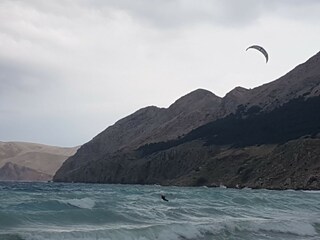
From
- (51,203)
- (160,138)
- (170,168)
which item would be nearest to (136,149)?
(160,138)

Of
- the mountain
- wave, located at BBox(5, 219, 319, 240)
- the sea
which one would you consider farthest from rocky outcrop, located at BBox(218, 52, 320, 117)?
wave, located at BBox(5, 219, 319, 240)

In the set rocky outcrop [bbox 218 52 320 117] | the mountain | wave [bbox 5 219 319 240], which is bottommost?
wave [bbox 5 219 319 240]

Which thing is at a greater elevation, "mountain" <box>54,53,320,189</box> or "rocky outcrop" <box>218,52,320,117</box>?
"rocky outcrop" <box>218,52,320,117</box>

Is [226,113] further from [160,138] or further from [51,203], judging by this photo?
[51,203]

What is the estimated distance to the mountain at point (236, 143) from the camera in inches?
4488

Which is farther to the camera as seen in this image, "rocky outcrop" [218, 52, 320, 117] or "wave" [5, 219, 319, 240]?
"rocky outcrop" [218, 52, 320, 117]

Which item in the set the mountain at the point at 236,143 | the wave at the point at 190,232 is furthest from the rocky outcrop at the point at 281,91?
the wave at the point at 190,232

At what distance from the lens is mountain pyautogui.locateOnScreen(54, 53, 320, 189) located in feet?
374

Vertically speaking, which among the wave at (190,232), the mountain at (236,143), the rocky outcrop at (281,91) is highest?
the rocky outcrop at (281,91)

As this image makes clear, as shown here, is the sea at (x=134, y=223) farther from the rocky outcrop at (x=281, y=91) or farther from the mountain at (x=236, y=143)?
the rocky outcrop at (x=281, y=91)

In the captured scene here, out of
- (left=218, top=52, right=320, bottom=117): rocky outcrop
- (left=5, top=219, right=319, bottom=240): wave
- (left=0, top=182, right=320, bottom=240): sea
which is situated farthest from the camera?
(left=218, top=52, right=320, bottom=117): rocky outcrop

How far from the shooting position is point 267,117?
150250mm

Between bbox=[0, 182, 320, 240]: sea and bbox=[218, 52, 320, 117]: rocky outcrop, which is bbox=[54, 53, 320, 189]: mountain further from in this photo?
bbox=[0, 182, 320, 240]: sea

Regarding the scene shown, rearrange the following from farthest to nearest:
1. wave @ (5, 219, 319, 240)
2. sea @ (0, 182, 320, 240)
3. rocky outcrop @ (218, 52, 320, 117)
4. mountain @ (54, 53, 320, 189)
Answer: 1. rocky outcrop @ (218, 52, 320, 117)
2. mountain @ (54, 53, 320, 189)
3. sea @ (0, 182, 320, 240)
4. wave @ (5, 219, 319, 240)
